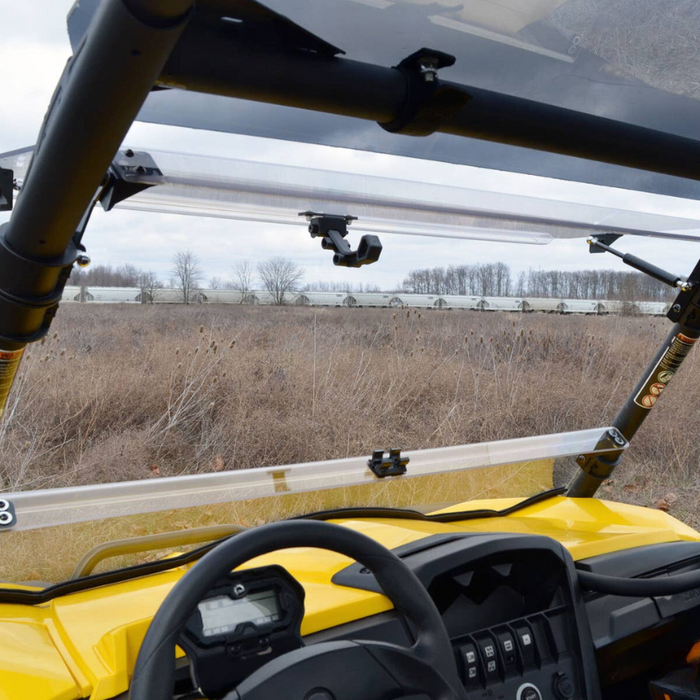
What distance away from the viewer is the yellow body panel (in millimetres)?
960

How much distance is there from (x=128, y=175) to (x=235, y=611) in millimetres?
720

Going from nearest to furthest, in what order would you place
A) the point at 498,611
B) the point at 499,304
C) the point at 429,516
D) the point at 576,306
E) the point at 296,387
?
the point at 498,611 < the point at 429,516 < the point at 499,304 < the point at 576,306 < the point at 296,387

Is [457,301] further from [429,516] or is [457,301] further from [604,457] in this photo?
[429,516]

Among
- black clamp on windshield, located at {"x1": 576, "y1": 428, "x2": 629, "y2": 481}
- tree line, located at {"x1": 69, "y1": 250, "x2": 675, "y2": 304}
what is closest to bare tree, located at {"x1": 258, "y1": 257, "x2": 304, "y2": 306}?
tree line, located at {"x1": 69, "y1": 250, "x2": 675, "y2": 304}

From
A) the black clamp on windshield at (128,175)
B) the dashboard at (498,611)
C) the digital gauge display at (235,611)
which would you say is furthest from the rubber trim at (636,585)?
the black clamp on windshield at (128,175)

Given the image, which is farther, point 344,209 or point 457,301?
point 457,301

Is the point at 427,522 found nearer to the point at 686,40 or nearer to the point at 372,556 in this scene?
the point at 372,556

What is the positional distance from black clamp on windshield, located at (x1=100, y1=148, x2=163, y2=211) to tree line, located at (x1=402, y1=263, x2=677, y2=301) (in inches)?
32.7

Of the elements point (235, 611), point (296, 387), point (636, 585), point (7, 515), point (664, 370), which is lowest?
point (636, 585)

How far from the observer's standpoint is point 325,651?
0.94 meters

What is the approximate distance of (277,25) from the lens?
782mm

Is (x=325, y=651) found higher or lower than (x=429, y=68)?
lower

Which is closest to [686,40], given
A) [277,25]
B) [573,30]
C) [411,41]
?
[573,30]

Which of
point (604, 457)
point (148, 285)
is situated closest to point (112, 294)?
point (148, 285)
